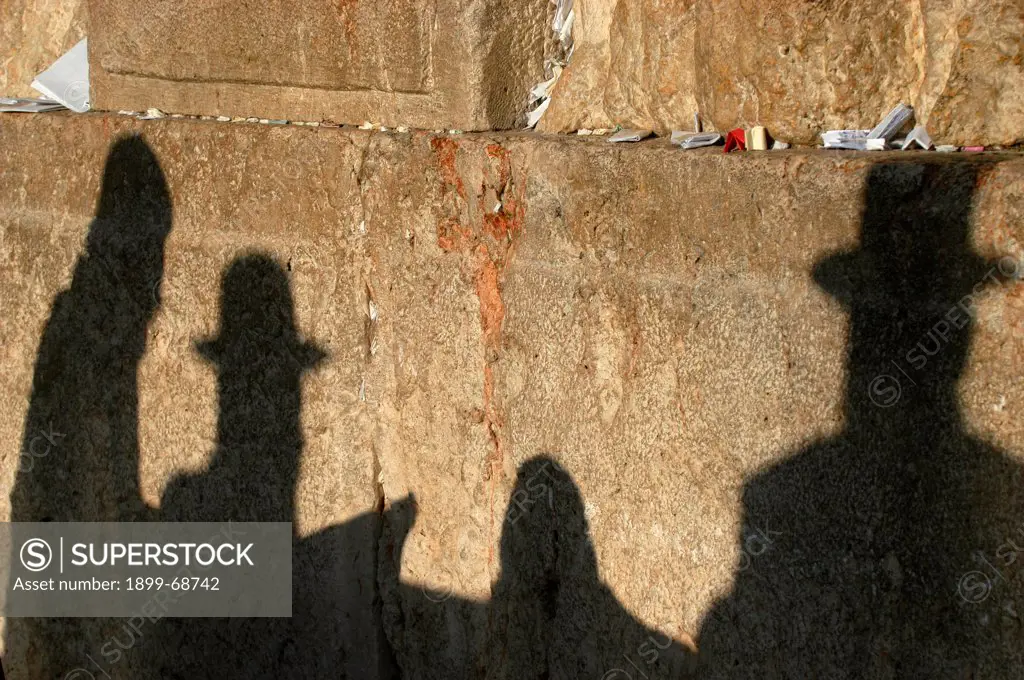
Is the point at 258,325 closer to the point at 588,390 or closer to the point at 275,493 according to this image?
the point at 275,493

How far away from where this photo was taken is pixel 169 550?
160 inches

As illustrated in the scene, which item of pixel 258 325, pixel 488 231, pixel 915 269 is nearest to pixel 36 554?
pixel 258 325

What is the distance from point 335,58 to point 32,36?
244 cm

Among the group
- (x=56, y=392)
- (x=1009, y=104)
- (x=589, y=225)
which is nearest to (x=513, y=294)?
(x=589, y=225)

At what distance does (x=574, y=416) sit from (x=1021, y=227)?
1227 mm

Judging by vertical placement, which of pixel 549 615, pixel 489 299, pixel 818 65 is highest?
pixel 818 65

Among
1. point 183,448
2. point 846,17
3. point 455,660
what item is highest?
point 846,17

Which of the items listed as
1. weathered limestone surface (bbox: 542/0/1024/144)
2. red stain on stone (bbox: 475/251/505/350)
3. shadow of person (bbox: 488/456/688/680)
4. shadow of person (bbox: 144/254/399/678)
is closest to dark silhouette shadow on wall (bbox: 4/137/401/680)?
shadow of person (bbox: 144/254/399/678)

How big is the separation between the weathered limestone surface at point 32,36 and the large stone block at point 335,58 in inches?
43.2

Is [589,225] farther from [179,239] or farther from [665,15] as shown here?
[179,239]

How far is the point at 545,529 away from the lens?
314cm

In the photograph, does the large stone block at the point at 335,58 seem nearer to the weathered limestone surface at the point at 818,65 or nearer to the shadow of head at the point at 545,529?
the weathered limestone surface at the point at 818,65

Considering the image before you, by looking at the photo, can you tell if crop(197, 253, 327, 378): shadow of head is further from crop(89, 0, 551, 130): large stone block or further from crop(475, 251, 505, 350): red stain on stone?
crop(475, 251, 505, 350): red stain on stone

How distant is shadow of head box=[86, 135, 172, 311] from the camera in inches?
153
